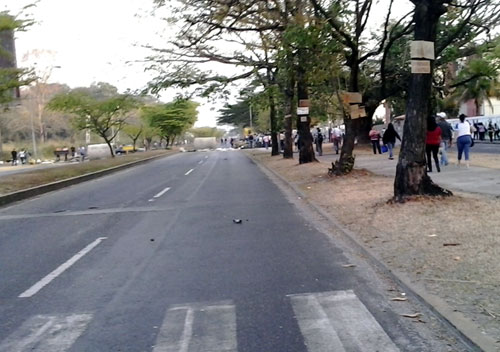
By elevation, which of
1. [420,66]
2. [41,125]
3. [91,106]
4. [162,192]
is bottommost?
[162,192]

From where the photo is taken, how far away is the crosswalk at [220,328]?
5.22m

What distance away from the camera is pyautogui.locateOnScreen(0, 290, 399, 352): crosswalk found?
17.1 feet

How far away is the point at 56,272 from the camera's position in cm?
840

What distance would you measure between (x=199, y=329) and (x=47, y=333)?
1414 millimetres

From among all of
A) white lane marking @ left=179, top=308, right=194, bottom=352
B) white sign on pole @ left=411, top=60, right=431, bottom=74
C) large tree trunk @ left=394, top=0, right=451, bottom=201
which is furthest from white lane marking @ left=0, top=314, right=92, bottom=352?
white sign on pole @ left=411, top=60, right=431, bottom=74

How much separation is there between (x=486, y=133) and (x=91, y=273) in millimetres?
42489

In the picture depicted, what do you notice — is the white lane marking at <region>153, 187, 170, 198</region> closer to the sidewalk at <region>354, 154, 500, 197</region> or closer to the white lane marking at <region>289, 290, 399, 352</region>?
the sidewalk at <region>354, 154, 500, 197</region>

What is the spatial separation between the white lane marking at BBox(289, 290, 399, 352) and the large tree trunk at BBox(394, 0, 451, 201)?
561 centimetres

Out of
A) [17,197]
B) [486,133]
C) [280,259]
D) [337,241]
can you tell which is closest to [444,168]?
[337,241]

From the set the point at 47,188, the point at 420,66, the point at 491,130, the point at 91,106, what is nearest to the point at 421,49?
the point at 420,66

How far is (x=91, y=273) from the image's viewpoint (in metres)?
8.24

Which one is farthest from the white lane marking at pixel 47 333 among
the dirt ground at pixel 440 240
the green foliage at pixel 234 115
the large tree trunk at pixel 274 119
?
the green foliage at pixel 234 115

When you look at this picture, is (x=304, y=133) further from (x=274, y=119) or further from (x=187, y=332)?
(x=187, y=332)

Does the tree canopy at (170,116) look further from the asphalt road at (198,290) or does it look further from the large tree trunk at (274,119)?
the asphalt road at (198,290)
